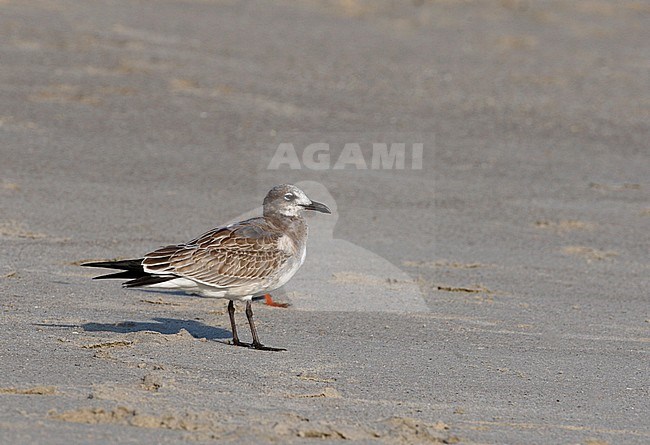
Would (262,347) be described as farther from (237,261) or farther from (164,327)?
(164,327)

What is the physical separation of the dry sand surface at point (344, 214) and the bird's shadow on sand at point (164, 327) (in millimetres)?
27

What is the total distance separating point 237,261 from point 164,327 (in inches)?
23.8

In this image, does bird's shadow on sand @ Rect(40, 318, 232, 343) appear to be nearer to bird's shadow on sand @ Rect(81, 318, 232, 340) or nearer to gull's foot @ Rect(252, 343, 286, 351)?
bird's shadow on sand @ Rect(81, 318, 232, 340)

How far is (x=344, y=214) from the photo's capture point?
10.1 meters

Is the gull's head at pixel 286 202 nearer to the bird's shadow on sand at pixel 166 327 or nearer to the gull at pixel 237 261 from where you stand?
the gull at pixel 237 261

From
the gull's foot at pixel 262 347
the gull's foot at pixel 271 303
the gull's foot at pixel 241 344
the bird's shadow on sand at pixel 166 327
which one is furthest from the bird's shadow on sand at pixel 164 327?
the gull's foot at pixel 271 303

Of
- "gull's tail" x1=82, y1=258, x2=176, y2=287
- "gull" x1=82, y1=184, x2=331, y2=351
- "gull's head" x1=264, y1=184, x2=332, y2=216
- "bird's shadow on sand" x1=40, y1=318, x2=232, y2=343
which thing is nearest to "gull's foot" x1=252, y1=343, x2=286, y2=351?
"gull" x1=82, y1=184, x2=331, y2=351

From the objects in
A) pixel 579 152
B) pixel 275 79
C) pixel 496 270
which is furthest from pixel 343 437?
pixel 275 79

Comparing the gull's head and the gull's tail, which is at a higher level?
the gull's head

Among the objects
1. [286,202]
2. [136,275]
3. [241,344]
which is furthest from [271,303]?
[136,275]

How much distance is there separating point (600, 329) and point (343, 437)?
121 inches

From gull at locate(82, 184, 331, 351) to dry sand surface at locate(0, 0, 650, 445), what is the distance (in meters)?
0.31

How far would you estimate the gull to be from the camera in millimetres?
6027

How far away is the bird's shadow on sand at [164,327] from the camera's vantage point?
6.27 m
